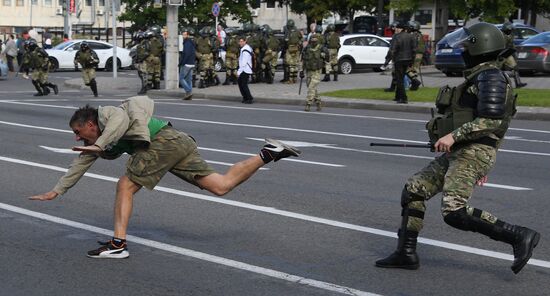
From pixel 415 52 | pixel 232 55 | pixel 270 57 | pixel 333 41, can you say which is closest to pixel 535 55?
pixel 333 41

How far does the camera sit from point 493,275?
267 inches

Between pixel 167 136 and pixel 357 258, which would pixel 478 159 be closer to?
pixel 357 258

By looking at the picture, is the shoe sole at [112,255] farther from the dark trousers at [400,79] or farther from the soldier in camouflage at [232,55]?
the soldier in camouflage at [232,55]

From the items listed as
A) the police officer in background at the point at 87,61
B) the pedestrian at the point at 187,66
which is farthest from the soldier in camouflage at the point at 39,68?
the pedestrian at the point at 187,66

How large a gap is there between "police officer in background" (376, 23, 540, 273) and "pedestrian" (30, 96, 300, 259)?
4.04 ft

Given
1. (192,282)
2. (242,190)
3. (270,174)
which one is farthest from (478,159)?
(270,174)

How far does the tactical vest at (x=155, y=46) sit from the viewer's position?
2841 centimetres

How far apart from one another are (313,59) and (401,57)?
98.6 inches

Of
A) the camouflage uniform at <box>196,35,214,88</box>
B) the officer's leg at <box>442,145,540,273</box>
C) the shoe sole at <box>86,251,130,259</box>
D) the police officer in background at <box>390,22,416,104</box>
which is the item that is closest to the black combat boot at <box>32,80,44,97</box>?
the camouflage uniform at <box>196,35,214,88</box>

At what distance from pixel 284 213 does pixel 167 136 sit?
7.28 feet

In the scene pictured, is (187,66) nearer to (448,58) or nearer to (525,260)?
(448,58)

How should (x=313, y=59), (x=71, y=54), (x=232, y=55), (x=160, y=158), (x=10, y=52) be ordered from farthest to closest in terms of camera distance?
(x=71, y=54) → (x=10, y=52) → (x=232, y=55) → (x=313, y=59) → (x=160, y=158)

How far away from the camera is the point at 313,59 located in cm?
2122

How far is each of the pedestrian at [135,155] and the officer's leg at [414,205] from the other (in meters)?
0.99
